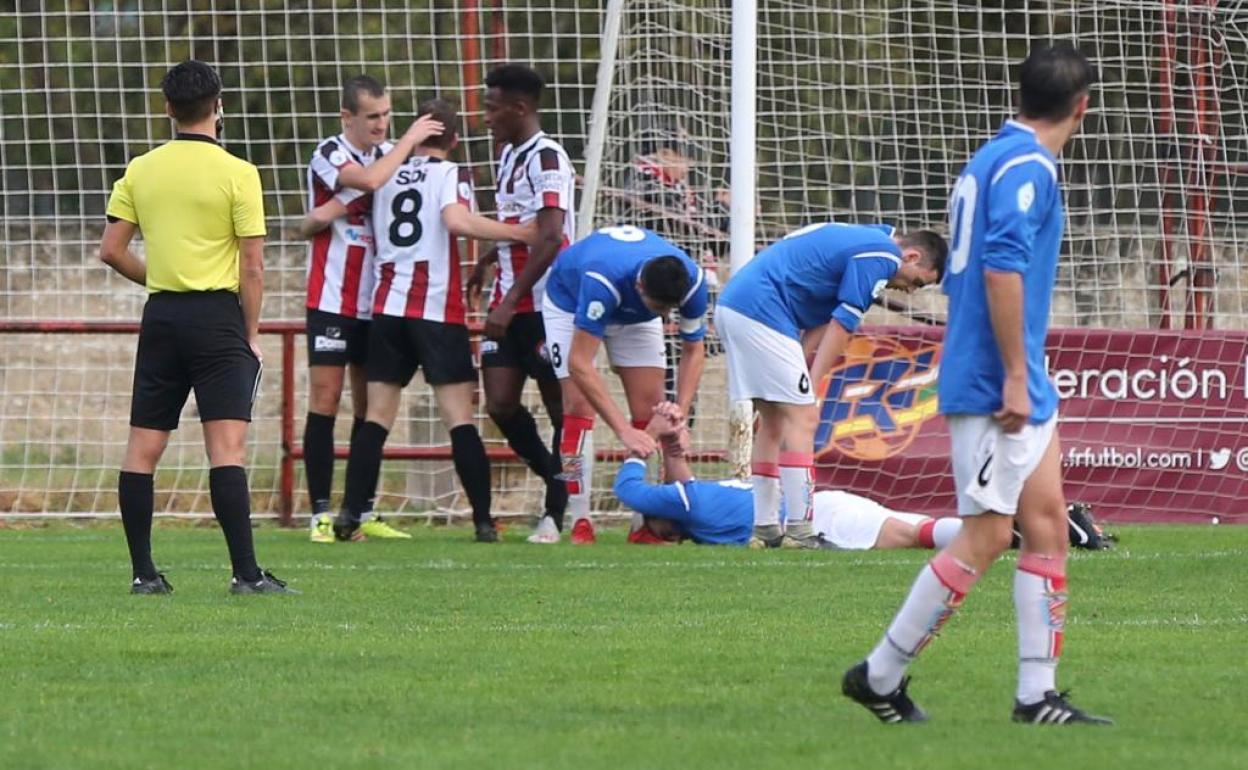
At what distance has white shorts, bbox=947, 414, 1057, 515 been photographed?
509 cm

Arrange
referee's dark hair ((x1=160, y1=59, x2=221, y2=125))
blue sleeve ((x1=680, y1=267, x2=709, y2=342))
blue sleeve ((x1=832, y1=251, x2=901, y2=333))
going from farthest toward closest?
blue sleeve ((x1=680, y1=267, x2=709, y2=342)), blue sleeve ((x1=832, y1=251, x2=901, y2=333)), referee's dark hair ((x1=160, y1=59, x2=221, y2=125))

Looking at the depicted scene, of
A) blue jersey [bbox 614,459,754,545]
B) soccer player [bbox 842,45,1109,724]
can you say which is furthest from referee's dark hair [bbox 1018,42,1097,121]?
blue jersey [bbox 614,459,754,545]

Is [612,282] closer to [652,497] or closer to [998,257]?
[652,497]

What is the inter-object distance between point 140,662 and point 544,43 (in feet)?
28.8

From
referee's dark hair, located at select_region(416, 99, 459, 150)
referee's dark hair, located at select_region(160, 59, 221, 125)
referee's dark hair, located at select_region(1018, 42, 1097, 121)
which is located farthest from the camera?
referee's dark hair, located at select_region(416, 99, 459, 150)

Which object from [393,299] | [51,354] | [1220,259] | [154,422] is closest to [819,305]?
[393,299]

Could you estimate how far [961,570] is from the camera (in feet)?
16.9

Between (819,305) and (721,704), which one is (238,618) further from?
(819,305)

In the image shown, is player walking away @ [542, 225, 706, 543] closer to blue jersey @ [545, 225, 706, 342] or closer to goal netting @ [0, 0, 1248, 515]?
blue jersey @ [545, 225, 706, 342]

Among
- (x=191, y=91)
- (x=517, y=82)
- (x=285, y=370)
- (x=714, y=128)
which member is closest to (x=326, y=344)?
(x=285, y=370)

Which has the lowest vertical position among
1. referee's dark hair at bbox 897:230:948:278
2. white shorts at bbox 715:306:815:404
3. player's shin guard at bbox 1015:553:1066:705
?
player's shin guard at bbox 1015:553:1066:705

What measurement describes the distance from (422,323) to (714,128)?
9.80ft

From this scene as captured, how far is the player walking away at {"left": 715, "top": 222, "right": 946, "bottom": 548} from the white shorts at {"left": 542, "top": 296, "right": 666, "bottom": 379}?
716 mm

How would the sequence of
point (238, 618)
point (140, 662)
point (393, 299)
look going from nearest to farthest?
1. point (140, 662)
2. point (238, 618)
3. point (393, 299)
